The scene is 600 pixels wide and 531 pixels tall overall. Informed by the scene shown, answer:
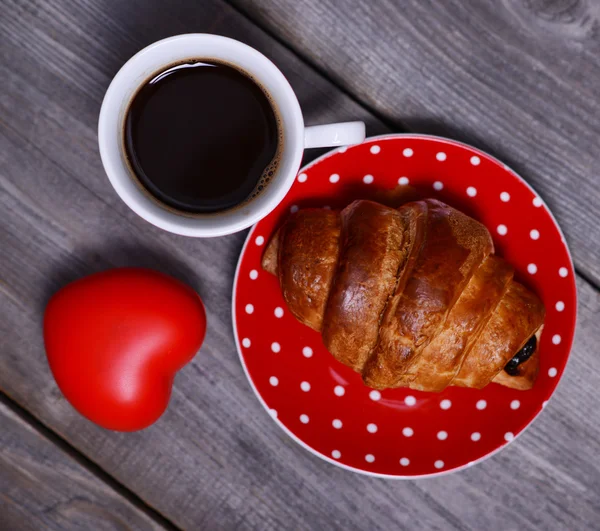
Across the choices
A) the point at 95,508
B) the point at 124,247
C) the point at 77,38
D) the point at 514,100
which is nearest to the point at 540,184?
the point at 514,100

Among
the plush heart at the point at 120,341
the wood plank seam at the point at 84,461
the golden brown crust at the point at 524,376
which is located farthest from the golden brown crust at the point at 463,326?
the wood plank seam at the point at 84,461

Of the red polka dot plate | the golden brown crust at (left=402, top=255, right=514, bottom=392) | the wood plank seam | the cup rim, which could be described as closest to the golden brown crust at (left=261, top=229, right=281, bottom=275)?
the red polka dot plate

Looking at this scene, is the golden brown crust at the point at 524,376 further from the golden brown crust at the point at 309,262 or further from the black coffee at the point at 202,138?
the black coffee at the point at 202,138

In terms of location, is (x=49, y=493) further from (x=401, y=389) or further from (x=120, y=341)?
(x=401, y=389)

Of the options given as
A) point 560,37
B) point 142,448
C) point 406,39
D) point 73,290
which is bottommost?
point 142,448

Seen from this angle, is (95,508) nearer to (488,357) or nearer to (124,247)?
(124,247)

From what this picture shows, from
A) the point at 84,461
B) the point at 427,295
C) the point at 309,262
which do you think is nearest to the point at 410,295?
the point at 427,295
